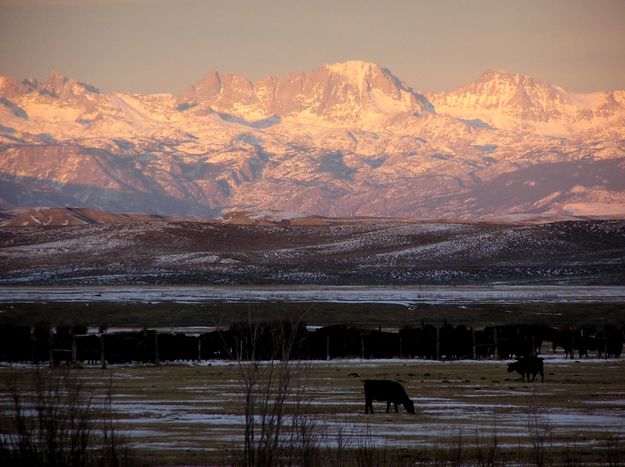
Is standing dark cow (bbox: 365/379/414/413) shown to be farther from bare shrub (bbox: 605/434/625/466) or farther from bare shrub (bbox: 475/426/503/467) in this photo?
bare shrub (bbox: 605/434/625/466)

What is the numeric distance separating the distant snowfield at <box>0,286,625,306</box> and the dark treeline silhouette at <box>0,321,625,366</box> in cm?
2914

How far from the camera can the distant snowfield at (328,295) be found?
79438mm

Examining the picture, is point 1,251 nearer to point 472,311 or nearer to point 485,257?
point 485,257

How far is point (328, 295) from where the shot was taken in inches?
3364

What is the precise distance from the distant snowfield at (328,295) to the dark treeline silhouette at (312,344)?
29138mm

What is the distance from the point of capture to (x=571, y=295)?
88.4 meters

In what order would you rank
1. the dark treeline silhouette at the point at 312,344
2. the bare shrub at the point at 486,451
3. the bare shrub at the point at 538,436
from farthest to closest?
the dark treeline silhouette at the point at 312,344, the bare shrub at the point at 486,451, the bare shrub at the point at 538,436

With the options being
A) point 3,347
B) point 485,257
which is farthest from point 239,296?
point 485,257

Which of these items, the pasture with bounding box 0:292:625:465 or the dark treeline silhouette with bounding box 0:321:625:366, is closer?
the pasture with bounding box 0:292:625:465

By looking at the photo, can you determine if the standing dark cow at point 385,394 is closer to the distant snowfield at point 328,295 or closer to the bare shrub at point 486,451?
the bare shrub at point 486,451

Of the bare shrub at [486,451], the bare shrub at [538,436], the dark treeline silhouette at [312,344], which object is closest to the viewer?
the bare shrub at [538,436]

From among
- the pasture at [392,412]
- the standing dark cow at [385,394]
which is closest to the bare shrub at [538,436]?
the pasture at [392,412]

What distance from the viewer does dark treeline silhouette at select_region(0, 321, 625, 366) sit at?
42219 millimetres

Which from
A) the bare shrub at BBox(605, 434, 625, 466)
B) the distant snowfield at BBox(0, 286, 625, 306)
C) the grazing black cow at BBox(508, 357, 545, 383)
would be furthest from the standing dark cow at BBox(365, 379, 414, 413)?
the distant snowfield at BBox(0, 286, 625, 306)
